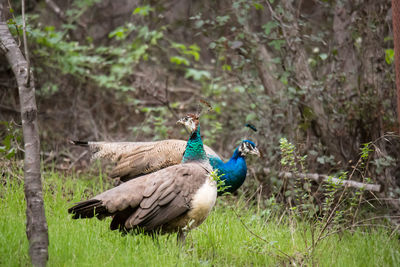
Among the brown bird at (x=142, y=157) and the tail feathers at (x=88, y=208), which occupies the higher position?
the tail feathers at (x=88, y=208)

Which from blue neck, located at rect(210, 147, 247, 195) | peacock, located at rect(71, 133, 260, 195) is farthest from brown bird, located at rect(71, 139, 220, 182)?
blue neck, located at rect(210, 147, 247, 195)

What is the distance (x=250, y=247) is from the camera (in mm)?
3621

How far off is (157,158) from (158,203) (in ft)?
5.52

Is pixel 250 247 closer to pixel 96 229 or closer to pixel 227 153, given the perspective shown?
pixel 96 229

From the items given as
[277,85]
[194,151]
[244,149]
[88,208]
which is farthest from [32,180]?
[277,85]

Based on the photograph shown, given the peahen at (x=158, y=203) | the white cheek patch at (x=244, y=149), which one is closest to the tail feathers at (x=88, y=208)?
the peahen at (x=158, y=203)

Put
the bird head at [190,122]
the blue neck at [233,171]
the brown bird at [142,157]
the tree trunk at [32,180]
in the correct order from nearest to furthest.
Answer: the tree trunk at [32,180]
the bird head at [190,122]
the blue neck at [233,171]
the brown bird at [142,157]

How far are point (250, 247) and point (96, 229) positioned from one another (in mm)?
1350

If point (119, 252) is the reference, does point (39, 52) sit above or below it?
above

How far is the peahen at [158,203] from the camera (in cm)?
381

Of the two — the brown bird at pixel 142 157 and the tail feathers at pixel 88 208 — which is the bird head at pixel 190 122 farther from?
the tail feathers at pixel 88 208

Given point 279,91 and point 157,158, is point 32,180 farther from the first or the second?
point 279,91

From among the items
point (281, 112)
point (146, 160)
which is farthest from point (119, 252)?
point (281, 112)

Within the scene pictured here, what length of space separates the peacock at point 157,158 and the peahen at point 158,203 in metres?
1.24
